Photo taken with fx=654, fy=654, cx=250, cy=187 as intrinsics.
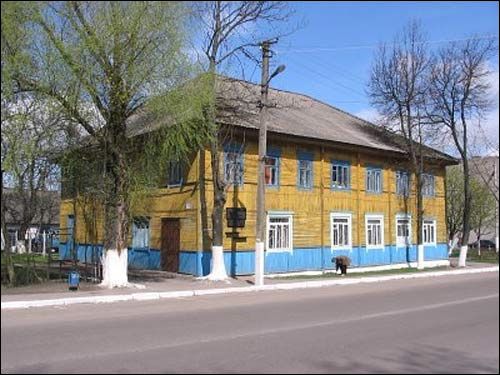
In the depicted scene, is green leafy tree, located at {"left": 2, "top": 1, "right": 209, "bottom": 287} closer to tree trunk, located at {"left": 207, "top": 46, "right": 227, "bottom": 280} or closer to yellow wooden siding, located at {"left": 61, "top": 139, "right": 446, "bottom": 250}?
tree trunk, located at {"left": 207, "top": 46, "right": 227, "bottom": 280}

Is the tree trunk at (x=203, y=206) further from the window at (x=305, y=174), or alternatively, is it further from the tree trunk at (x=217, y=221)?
the window at (x=305, y=174)

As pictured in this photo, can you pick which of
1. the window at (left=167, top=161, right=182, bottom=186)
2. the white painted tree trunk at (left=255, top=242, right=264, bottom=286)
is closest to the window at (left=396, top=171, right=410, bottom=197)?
the window at (left=167, top=161, right=182, bottom=186)

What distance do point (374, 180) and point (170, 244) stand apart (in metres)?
12.2

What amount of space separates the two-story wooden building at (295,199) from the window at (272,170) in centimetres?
4

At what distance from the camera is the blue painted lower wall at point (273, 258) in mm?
25953

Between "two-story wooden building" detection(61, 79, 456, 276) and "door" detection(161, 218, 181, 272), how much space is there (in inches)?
1.6

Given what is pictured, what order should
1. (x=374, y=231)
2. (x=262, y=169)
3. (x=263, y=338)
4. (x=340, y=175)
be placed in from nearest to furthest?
(x=263, y=338) < (x=262, y=169) < (x=340, y=175) < (x=374, y=231)

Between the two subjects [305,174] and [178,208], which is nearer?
[178,208]

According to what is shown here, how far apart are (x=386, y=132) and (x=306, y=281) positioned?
1684cm

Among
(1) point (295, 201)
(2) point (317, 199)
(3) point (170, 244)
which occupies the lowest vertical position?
(3) point (170, 244)

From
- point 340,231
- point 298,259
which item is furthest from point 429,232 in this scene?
point 298,259

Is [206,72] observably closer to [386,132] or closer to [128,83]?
[128,83]

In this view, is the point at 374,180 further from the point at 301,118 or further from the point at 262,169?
the point at 262,169

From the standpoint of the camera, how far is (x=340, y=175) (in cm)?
3180
